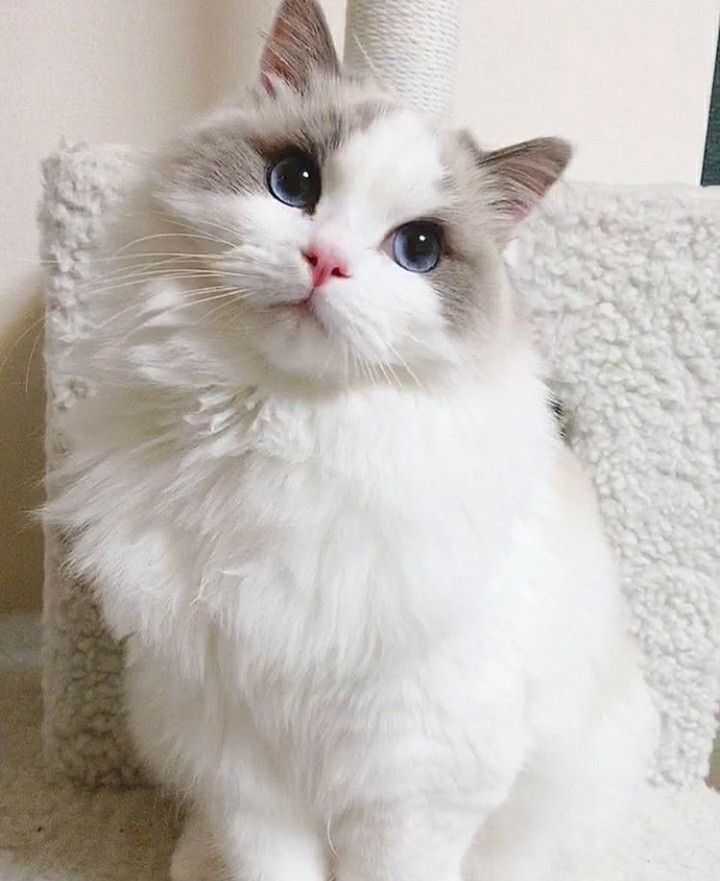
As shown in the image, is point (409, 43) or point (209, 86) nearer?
point (409, 43)

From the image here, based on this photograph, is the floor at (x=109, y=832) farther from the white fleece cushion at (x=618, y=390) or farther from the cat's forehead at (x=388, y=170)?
the cat's forehead at (x=388, y=170)

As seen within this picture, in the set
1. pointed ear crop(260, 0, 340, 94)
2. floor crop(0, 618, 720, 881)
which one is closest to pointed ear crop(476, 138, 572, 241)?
pointed ear crop(260, 0, 340, 94)

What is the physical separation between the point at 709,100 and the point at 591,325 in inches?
24.8

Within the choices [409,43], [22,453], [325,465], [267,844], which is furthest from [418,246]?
[22,453]

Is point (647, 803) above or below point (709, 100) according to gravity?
below

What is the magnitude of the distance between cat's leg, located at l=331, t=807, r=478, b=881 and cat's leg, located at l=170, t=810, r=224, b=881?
0.70 feet

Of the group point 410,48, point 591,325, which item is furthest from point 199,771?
point 410,48

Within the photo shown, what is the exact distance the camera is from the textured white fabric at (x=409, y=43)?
106 centimetres

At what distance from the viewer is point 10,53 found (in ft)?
4.26

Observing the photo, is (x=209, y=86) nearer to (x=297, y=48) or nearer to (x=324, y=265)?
(x=297, y=48)

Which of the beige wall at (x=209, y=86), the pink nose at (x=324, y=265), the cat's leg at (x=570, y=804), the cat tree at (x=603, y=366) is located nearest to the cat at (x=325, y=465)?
the pink nose at (x=324, y=265)

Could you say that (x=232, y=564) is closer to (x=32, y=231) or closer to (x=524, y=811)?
(x=524, y=811)

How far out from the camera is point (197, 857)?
3.23ft

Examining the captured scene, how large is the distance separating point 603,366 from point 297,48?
0.55 meters
